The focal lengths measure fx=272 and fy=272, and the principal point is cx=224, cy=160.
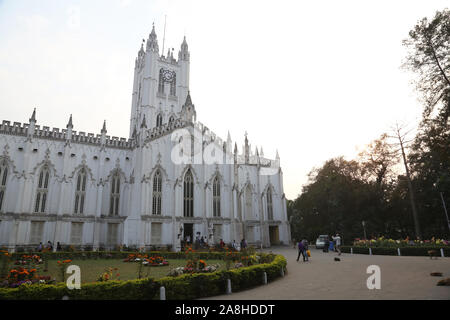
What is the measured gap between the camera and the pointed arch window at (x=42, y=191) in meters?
30.6

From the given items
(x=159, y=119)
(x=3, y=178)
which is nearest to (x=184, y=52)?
(x=159, y=119)

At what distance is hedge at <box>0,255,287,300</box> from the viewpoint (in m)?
7.71

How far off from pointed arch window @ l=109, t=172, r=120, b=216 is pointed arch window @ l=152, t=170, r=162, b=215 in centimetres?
597

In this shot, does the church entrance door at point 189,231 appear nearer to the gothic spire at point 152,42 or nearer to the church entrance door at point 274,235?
the church entrance door at point 274,235

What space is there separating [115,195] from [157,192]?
21.2 ft

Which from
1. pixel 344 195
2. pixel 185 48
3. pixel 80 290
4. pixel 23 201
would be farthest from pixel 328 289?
pixel 185 48

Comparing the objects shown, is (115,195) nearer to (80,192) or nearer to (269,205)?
(80,192)

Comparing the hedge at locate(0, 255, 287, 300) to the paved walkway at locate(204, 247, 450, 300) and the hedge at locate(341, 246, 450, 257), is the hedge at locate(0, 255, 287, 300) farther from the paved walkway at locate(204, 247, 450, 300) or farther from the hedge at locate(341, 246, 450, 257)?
the hedge at locate(341, 246, 450, 257)

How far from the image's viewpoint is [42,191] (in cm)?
3114

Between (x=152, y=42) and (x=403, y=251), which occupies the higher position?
(x=152, y=42)

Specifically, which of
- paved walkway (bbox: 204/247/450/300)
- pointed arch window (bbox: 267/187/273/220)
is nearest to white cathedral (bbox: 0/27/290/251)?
pointed arch window (bbox: 267/187/273/220)

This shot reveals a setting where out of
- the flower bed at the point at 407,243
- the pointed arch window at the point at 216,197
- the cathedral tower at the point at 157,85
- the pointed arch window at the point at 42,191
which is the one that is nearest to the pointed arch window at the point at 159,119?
the cathedral tower at the point at 157,85

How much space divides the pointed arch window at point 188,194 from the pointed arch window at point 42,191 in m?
15.8
